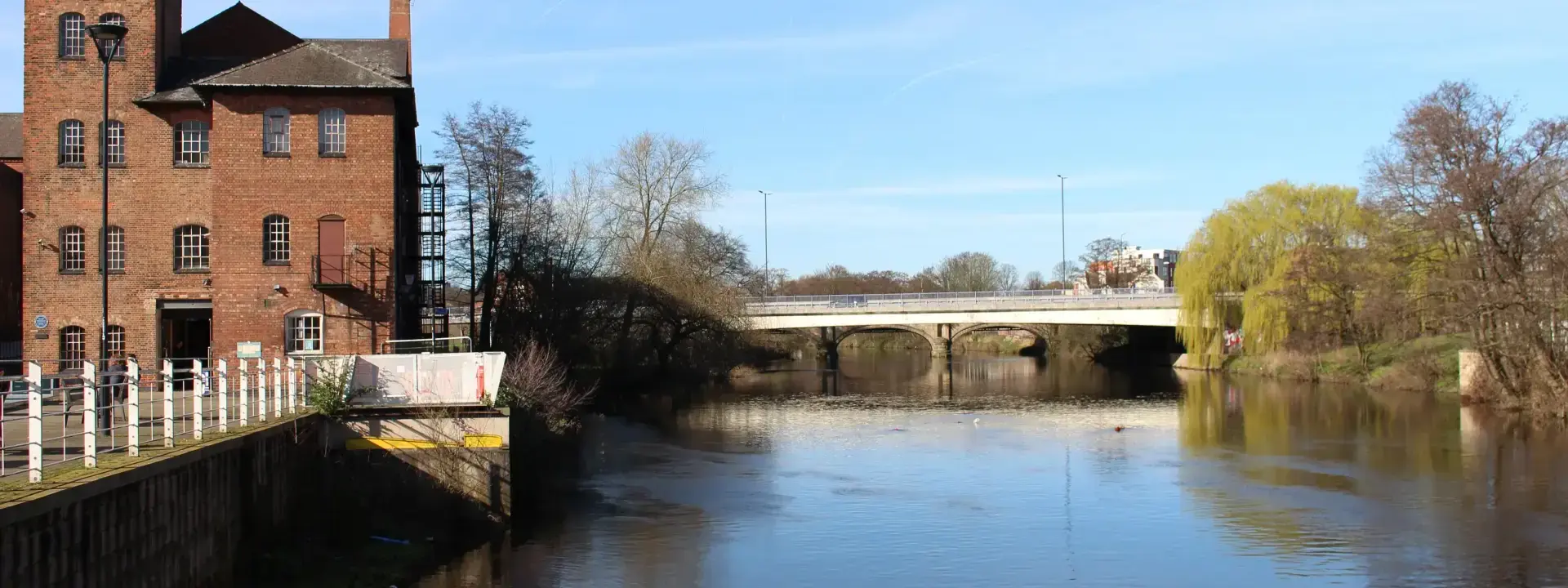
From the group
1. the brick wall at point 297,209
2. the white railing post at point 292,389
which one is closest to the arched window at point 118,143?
the brick wall at point 297,209

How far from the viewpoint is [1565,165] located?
32.9m

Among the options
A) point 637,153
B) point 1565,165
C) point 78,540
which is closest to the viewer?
point 78,540

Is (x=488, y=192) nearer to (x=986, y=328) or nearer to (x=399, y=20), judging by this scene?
(x=399, y=20)

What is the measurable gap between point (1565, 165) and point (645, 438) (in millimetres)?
25344

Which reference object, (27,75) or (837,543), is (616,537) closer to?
(837,543)

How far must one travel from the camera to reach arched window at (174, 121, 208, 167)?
2986 centimetres

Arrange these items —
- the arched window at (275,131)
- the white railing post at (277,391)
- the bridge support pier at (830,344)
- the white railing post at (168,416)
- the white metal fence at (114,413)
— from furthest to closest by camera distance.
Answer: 1. the bridge support pier at (830,344)
2. the arched window at (275,131)
3. the white railing post at (277,391)
4. the white railing post at (168,416)
5. the white metal fence at (114,413)

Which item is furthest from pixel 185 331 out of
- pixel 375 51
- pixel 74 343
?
pixel 375 51

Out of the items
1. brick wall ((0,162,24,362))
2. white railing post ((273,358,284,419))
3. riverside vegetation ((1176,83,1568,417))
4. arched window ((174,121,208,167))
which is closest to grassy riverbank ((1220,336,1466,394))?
riverside vegetation ((1176,83,1568,417))

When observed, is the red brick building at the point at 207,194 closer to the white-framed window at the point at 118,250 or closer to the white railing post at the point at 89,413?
the white-framed window at the point at 118,250

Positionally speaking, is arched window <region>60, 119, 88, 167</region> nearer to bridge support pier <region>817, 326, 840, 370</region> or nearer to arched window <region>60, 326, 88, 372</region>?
arched window <region>60, 326, 88, 372</region>

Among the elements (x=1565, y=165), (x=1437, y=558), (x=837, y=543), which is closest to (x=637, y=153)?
(x=1565, y=165)

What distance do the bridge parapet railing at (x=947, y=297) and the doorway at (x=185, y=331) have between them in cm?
3328

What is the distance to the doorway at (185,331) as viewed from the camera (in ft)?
97.9
